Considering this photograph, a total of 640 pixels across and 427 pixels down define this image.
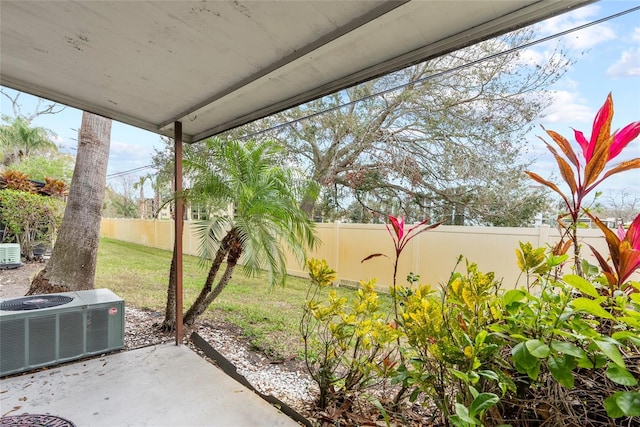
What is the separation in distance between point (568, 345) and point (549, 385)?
326mm

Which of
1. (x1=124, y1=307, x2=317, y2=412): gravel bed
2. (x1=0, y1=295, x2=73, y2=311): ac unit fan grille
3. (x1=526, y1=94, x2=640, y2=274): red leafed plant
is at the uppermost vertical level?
(x1=526, y1=94, x2=640, y2=274): red leafed plant

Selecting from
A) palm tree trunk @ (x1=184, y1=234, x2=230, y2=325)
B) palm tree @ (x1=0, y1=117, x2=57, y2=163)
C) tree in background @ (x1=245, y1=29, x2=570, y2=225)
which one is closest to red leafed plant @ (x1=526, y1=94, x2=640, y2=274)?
palm tree trunk @ (x1=184, y1=234, x2=230, y2=325)

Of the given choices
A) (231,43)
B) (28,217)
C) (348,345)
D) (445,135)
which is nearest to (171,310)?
(348,345)

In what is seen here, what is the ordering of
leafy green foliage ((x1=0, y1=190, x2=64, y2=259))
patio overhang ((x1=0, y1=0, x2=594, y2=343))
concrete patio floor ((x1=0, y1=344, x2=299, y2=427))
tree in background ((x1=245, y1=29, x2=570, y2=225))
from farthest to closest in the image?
leafy green foliage ((x1=0, y1=190, x2=64, y2=259))
tree in background ((x1=245, y1=29, x2=570, y2=225))
concrete patio floor ((x1=0, y1=344, x2=299, y2=427))
patio overhang ((x1=0, y1=0, x2=594, y2=343))

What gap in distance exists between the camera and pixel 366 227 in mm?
5723

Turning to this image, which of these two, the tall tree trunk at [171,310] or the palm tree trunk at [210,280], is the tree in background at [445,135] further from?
the tall tree trunk at [171,310]

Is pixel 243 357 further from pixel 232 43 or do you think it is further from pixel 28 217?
pixel 28 217

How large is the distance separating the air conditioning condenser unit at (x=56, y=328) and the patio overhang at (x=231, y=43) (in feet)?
6.01

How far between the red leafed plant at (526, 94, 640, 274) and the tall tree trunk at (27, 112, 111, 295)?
537cm

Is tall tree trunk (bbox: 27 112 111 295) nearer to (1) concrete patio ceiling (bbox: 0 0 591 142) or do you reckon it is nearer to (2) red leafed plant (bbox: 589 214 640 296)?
(1) concrete patio ceiling (bbox: 0 0 591 142)

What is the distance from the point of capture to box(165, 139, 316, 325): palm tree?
3.27 m

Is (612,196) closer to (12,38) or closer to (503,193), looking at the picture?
(503,193)

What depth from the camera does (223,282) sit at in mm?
3527

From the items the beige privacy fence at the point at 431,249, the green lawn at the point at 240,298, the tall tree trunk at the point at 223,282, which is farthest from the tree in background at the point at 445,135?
the tall tree trunk at the point at 223,282
